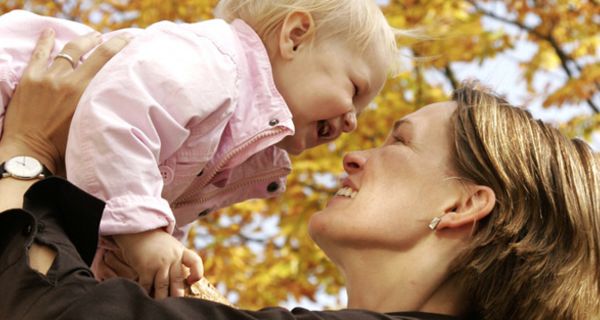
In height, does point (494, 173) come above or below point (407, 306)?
above

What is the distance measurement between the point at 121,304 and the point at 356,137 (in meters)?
4.91

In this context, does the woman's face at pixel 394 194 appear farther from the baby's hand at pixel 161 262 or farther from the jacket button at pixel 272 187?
the baby's hand at pixel 161 262

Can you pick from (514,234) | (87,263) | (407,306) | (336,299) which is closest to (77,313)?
(87,263)

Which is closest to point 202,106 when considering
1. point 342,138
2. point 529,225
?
point 529,225

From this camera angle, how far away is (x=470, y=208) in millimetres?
2455

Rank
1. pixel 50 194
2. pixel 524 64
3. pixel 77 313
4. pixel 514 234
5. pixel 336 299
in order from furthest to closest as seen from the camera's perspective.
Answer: pixel 524 64
pixel 336 299
pixel 514 234
pixel 50 194
pixel 77 313

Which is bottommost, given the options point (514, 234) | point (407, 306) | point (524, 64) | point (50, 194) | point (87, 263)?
point (524, 64)

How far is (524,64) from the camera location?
822cm

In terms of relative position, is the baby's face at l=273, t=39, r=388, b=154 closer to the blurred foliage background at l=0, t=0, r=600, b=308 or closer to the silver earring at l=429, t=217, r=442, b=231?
the silver earring at l=429, t=217, r=442, b=231

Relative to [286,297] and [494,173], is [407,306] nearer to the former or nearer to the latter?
[494,173]

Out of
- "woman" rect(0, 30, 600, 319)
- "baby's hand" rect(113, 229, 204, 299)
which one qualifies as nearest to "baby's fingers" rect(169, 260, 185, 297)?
"baby's hand" rect(113, 229, 204, 299)

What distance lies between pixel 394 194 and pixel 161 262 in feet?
2.30

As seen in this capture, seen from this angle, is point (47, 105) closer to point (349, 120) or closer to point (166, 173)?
point (166, 173)

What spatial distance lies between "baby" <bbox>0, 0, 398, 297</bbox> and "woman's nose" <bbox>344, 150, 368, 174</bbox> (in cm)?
18
